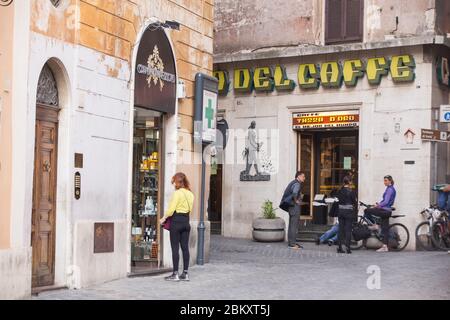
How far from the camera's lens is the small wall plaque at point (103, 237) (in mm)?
13383

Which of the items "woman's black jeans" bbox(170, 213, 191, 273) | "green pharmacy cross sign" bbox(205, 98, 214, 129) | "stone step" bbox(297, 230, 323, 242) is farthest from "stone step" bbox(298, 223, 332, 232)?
"woman's black jeans" bbox(170, 213, 191, 273)

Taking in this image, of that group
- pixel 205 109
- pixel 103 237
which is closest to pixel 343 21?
pixel 205 109

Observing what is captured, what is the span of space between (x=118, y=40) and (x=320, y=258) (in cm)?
704

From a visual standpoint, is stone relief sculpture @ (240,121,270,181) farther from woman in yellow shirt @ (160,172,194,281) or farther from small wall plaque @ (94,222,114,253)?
small wall plaque @ (94,222,114,253)

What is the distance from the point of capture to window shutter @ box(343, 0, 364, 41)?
22516 mm

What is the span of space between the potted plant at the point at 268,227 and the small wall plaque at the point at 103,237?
9.24 m

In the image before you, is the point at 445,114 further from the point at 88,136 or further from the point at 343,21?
the point at 88,136

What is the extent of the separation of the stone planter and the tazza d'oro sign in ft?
11.9

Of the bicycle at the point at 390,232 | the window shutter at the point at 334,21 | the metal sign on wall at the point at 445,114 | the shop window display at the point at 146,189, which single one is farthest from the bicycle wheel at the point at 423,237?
the shop window display at the point at 146,189

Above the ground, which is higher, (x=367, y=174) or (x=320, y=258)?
(x=367, y=174)

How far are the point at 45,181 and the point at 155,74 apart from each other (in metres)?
3.55

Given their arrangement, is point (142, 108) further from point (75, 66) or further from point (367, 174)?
point (367, 174)

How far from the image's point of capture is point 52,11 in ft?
40.8
